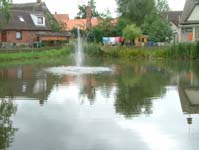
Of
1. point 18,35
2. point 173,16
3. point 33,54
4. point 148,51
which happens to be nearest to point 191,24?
point 148,51

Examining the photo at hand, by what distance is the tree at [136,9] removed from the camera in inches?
2768

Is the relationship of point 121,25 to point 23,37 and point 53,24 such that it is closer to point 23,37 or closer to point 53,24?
point 53,24

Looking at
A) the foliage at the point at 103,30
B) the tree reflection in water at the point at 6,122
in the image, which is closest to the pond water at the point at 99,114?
the tree reflection in water at the point at 6,122

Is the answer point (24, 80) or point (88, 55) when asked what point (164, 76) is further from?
point (88, 55)

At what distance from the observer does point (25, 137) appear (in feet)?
40.9

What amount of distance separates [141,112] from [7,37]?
4538 centimetres

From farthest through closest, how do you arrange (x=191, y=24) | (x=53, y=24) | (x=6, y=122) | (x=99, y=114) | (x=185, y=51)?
(x=53, y=24) < (x=191, y=24) < (x=185, y=51) < (x=99, y=114) < (x=6, y=122)

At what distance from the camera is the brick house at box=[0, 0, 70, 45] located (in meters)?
59.0

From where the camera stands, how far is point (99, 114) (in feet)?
52.1

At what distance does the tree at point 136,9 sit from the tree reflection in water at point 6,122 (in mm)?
53120

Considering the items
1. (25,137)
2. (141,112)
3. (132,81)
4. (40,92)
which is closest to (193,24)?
(132,81)

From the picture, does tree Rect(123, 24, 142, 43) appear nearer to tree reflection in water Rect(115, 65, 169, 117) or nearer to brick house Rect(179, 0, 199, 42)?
brick house Rect(179, 0, 199, 42)

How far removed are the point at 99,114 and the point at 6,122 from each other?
10.8ft

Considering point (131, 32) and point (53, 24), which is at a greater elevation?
point (53, 24)
